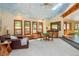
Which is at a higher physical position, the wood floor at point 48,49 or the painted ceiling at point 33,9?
the painted ceiling at point 33,9

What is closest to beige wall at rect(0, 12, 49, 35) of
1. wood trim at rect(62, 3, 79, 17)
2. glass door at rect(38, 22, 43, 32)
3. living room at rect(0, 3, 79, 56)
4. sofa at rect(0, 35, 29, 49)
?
living room at rect(0, 3, 79, 56)

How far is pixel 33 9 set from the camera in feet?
10.3

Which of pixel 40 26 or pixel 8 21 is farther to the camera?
pixel 40 26

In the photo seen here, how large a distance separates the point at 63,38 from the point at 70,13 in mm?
547

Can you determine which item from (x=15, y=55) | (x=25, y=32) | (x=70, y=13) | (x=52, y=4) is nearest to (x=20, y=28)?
(x=25, y=32)

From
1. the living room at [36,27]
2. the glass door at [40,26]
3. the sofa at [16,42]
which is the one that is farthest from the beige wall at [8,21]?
the glass door at [40,26]

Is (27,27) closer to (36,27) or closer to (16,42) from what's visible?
(36,27)

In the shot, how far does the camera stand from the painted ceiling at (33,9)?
3.12 metres

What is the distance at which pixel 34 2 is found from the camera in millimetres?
3125

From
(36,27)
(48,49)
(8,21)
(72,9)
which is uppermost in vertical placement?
(72,9)

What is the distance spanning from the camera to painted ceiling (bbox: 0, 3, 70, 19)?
312cm

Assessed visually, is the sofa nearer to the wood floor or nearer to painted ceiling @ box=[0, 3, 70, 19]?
the wood floor

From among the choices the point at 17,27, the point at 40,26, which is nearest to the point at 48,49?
the point at 40,26

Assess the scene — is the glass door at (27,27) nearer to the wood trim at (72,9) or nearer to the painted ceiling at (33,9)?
the painted ceiling at (33,9)
